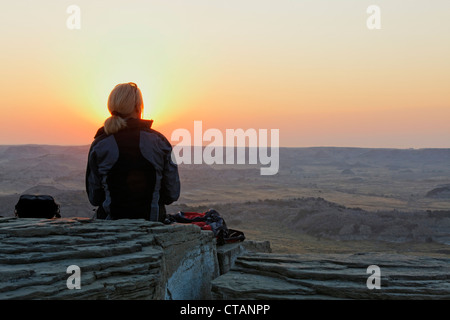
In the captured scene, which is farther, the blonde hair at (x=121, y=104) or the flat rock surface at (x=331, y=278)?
the blonde hair at (x=121, y=104)

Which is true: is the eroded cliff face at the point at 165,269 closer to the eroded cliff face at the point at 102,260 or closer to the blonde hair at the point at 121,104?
the eroded cliff face at the point at 102,260

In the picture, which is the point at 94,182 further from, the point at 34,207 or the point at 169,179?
the point at 34,207

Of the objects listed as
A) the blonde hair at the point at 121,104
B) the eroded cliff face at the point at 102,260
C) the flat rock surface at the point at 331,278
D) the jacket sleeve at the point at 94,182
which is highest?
the blonde hair at the point at 121,104

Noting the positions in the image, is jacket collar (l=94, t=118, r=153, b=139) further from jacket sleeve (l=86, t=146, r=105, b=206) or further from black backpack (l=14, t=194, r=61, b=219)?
black backpack (l=14, t=194, r=61, b=219)

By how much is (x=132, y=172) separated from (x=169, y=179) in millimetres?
413

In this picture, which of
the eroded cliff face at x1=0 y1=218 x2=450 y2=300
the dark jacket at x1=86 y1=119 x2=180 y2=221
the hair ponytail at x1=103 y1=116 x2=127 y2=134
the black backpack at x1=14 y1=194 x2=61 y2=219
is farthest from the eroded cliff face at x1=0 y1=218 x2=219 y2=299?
the hair ponytail at x1=103 y1=116 x2=127 y2=134

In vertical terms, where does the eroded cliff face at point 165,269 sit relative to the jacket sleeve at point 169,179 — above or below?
below

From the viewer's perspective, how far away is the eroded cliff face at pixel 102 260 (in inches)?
146

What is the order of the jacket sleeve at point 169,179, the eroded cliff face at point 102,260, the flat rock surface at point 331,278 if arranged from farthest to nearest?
the jacket sleeve at point 169,179, the flat rock surface at point 331,278, the eroded cliff face at point 102,260

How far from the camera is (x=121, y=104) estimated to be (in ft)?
16.8

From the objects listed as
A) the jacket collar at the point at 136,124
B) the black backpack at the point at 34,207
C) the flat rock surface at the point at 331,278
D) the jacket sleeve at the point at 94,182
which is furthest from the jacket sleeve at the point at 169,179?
the black backpack at the point at 34,207
